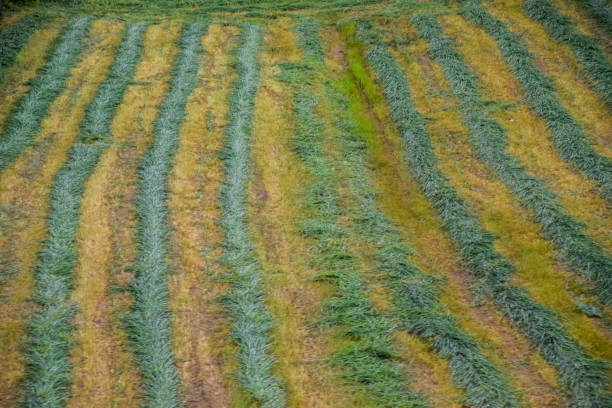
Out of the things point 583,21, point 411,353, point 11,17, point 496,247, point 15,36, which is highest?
point 583,21

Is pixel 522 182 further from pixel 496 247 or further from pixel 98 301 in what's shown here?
pixel 98 301

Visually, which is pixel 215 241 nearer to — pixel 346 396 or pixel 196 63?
pixel 346 396

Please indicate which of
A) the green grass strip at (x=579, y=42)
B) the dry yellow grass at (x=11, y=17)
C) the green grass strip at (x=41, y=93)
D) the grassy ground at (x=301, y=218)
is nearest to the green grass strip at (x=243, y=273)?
the grassy ground at (x=301, y=218)

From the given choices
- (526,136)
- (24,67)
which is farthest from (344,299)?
(24,67)

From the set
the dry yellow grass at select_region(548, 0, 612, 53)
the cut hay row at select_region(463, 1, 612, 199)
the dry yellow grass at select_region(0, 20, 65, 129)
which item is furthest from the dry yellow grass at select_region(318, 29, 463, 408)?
the dry yellow grass at select_region(548, 0, 612, 53)

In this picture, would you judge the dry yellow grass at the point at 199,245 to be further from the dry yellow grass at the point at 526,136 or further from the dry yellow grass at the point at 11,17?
the dry yellow grass at the point at 11,17
